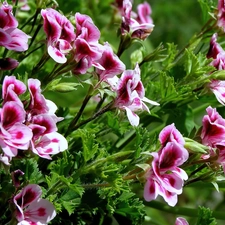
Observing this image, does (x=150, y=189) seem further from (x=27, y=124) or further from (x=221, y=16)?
(x=221, y=16)

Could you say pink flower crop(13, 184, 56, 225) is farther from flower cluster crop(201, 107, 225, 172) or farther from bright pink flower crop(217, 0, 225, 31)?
bright pink flower crop(217, 0, 225, 31)

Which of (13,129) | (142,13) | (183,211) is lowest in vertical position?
(183,211)

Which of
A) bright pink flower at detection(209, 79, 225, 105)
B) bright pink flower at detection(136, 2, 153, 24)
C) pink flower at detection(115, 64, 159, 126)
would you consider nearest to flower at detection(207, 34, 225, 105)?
bright pink flower at detection(209, 79, 225, 105)

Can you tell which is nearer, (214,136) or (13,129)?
(13,129)

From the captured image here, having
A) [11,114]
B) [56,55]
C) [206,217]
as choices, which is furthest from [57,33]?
[206,217]

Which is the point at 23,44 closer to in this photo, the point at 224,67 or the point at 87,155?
the point at 87,155

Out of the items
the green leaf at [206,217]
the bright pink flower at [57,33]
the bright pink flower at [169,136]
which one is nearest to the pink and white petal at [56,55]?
the bright pink flower at [57,33]

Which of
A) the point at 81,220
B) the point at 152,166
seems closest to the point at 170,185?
the point at 152,166

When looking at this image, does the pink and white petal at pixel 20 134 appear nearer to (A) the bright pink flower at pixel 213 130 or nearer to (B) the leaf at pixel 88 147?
(B) the leaf at pixel 88 147
